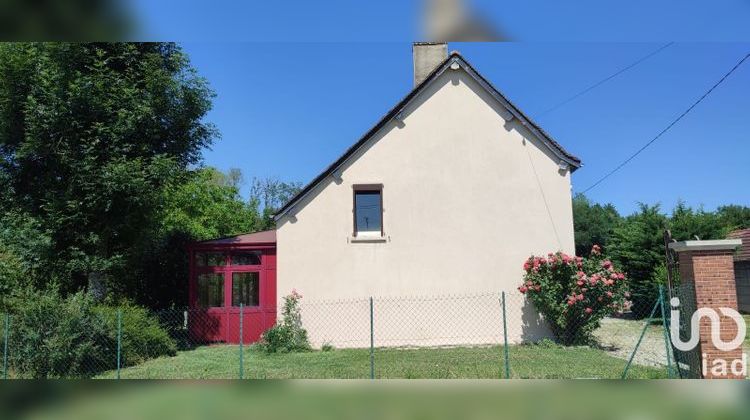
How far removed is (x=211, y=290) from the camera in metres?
15.1

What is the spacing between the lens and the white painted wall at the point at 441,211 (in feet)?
46.1

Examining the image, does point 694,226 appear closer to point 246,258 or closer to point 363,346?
point 363,346

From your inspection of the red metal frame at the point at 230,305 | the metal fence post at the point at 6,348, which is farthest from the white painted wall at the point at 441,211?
the metal fence post at the point at 6,348

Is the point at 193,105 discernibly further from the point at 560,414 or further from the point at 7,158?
the point at 560,414

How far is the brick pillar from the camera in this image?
25.5 feet

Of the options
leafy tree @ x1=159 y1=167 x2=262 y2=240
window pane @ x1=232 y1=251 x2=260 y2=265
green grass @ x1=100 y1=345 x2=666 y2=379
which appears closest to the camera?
green grass @ x1=100 y1=345 x2=666 y2=379

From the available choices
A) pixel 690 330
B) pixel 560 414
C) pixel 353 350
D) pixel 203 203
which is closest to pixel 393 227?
pixel 353 350

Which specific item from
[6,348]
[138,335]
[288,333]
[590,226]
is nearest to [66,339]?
[6,348]

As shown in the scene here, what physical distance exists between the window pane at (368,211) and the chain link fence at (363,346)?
1964 mm

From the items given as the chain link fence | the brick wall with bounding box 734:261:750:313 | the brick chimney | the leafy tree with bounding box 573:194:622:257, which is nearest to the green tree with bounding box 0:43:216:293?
the chain link fence

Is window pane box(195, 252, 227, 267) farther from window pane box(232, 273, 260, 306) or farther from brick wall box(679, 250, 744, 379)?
brick wall box(679, 250, 744, 379)

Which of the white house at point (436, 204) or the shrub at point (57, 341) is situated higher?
the white house at point (436, 204)

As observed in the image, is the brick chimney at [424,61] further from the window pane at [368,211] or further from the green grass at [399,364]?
the green grass at [399,364]

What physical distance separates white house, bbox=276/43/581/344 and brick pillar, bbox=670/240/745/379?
19.2ft
